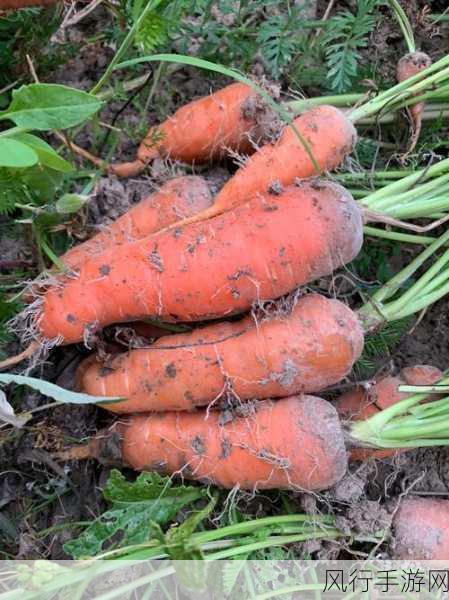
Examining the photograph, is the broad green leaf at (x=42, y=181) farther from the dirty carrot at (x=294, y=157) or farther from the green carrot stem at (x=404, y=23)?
the green carrot stem at (x=404, y=23)

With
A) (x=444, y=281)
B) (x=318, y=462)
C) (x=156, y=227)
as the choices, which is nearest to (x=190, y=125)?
(x=156, y=227)

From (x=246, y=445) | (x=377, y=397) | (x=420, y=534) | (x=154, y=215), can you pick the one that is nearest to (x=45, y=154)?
Result: (x=154, y=215)

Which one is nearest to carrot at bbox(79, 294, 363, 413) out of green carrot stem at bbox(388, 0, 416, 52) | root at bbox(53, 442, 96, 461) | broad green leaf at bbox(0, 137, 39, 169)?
root at bbox(53, 442, 96, 461)

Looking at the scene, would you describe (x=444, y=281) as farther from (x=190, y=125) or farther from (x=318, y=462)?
(x=190, y=125)

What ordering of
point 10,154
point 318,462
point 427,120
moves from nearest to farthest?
point 10,154, point 318,462, point 427,120

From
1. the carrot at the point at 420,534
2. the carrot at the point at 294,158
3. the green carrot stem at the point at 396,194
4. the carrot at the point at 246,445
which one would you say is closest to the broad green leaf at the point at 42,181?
the carrot at the point at 294,158

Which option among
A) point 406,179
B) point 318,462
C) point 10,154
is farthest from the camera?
point 406,179

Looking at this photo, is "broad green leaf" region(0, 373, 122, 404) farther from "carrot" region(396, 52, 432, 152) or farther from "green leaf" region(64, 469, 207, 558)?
"carrot" region(396, 52, 432, 152)

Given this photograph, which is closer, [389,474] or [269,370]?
[269,370]
